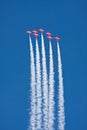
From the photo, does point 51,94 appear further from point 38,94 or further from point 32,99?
point 32,99

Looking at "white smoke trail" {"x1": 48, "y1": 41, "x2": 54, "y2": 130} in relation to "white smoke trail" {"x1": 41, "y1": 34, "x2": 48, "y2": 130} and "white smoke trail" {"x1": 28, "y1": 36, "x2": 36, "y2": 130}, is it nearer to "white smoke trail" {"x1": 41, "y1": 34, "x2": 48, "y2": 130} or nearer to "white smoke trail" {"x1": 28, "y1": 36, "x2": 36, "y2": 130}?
"white smoke trail" {"x1": 41, "y1": 34, "x2": 48, "y2": 130}

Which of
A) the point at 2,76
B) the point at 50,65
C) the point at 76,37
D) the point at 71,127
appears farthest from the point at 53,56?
the point at 71,127

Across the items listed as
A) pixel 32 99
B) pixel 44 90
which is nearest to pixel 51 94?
pixel 44 90

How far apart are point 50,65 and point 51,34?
1.71ft

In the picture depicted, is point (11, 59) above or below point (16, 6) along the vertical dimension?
below

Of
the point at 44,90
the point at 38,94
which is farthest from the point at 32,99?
the point at 44,90

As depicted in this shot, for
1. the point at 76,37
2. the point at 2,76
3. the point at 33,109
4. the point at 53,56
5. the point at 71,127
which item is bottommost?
the point at 71,127

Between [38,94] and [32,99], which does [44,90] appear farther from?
[32,99]

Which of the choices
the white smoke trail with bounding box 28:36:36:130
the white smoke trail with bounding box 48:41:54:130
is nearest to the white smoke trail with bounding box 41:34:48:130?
the white smoke trail with bounding box 48:41:54:130

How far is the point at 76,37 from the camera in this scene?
502 cm

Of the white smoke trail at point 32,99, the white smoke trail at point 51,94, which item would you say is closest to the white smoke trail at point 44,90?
the white smoke trail at point 51,94

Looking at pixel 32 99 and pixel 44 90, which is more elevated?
pixel 44 90

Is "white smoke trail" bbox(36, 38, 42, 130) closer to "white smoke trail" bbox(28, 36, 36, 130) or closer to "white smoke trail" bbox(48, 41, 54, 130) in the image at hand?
"white smoke trail" bbox(28, 36, 36, 130)

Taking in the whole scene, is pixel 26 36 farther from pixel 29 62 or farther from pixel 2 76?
pixel 2 76
